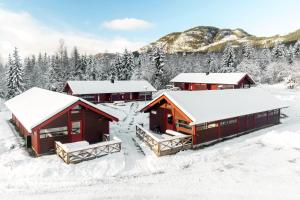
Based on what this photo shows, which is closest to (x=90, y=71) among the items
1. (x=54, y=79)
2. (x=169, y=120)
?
(x=54, y=79)

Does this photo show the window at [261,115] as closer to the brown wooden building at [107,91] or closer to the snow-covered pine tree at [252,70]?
the brown wooden building at [107,91]

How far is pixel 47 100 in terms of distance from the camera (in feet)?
82.5

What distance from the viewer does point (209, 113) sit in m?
23.5

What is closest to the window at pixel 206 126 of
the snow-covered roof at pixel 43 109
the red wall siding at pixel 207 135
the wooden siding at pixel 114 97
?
the red wall siding at pixel 207 135

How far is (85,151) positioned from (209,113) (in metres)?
12.0

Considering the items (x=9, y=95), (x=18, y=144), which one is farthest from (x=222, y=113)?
(x=9, y=95)

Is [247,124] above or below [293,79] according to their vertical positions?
below

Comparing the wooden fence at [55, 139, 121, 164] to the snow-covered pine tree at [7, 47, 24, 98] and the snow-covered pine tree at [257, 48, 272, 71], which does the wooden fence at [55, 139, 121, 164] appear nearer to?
the snow-covered pine tree at [7, 47, 24, 98]

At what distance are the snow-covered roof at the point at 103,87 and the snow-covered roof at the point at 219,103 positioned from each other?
21252mm

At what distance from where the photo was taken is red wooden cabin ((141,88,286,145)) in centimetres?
2292

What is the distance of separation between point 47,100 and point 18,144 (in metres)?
5.01

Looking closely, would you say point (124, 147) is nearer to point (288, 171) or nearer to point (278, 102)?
point (288, 171)

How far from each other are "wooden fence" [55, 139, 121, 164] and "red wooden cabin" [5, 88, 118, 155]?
1.18 metres

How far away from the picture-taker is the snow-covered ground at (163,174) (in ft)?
46.6
